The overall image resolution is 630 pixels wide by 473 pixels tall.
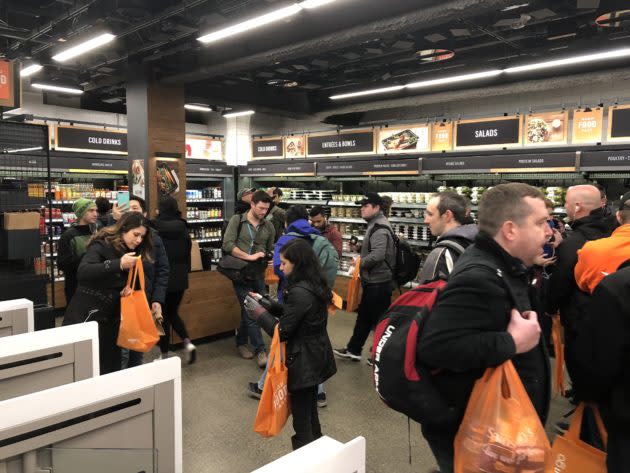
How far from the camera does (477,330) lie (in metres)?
1.44

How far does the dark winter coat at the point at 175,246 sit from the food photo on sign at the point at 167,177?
102 inches

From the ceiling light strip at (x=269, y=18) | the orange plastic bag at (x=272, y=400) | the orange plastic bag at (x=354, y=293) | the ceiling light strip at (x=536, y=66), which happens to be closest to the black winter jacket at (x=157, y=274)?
the orange plastic bag at (x=272, y=400)

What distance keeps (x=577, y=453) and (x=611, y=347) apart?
1.84ft

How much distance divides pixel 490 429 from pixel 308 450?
723mm

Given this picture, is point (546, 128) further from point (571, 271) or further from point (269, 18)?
point (269, 18)

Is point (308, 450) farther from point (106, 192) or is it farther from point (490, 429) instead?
point (106, 192)

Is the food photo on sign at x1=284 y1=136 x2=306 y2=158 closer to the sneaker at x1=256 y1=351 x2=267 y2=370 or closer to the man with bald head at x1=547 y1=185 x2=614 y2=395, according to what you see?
the sneaker at x1=256 y1=351 x2=267 y2=370

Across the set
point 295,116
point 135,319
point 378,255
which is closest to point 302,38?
point 378,255

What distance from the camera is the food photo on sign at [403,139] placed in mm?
7430

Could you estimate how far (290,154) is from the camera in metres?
9.53

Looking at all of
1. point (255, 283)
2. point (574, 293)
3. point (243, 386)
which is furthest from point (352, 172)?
point (574, 293)

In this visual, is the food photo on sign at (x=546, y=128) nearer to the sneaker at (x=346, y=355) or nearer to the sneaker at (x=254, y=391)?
the sneaker at (x=346, y=355)

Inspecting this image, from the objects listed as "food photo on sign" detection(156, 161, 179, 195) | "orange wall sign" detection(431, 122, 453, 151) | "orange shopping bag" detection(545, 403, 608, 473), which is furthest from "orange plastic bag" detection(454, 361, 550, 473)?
"food photo on sign" detection(156, 161, 179, 195)

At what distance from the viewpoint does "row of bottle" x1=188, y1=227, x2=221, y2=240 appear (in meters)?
10.1
